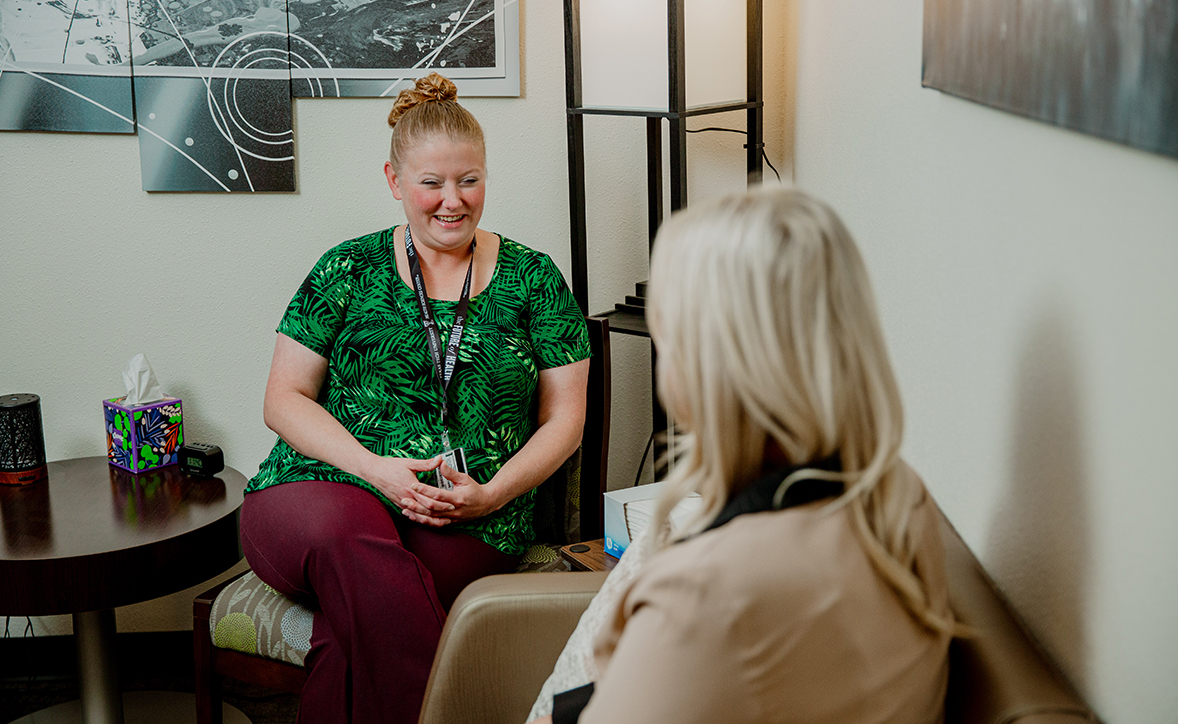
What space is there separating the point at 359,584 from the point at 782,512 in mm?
1061

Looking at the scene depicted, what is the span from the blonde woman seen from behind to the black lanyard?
3.78ft

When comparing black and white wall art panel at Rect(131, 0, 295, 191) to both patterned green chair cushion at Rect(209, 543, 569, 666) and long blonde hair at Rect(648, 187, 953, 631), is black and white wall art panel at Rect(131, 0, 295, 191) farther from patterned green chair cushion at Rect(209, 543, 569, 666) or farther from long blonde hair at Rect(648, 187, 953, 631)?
long blonde hair at Rect(648, 187, 953, 631)

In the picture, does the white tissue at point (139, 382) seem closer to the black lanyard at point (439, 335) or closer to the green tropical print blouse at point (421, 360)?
the green tropical print blouse at point (421, 360)

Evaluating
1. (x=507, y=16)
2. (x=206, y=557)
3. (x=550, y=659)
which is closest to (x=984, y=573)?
(x=550, y=659)

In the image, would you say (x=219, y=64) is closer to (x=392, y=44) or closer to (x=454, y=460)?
(x=392, y=44)

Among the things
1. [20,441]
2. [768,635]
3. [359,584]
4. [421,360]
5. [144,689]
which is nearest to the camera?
[768,635]

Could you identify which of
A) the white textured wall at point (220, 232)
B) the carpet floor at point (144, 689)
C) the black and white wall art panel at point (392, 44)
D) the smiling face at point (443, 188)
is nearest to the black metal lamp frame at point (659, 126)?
the white textured wall at point (220, 232)

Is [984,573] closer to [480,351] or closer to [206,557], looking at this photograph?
[480,351]

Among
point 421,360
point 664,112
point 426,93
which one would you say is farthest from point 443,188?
point 664,112

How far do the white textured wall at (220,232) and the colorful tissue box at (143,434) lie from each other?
186 mm

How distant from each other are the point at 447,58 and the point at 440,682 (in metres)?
1.57

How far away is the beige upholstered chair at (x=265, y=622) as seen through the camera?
1.82 meters

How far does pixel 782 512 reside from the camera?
0.79 m

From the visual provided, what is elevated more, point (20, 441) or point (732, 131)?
point (732, 131)
